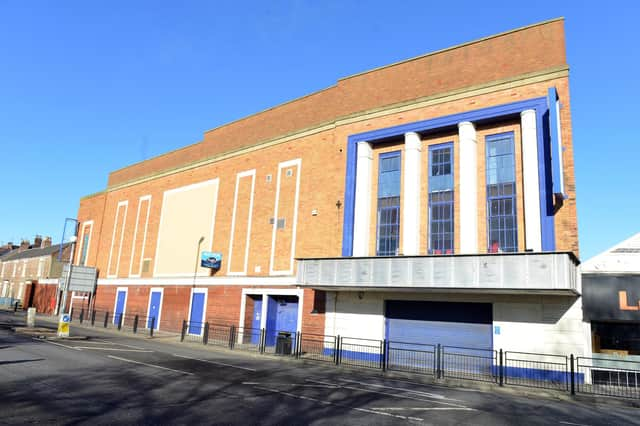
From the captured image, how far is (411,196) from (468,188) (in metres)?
2.81

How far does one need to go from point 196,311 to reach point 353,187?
15.6m

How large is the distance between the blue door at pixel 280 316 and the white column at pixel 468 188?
1103 centimetres

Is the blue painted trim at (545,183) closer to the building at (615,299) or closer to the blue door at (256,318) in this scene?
the building at (615,299)

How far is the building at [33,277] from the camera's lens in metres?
54.4

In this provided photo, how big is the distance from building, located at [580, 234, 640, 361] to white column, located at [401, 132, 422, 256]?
7.20 metres

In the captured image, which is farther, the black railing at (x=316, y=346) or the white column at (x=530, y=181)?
the black railing at (x=316, y=346)

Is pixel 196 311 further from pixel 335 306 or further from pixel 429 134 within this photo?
pixel 429 134

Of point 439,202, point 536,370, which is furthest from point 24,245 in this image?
point 536,370

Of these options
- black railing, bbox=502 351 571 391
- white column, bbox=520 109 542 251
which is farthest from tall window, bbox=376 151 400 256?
black railing, bbox=502 351 571 391

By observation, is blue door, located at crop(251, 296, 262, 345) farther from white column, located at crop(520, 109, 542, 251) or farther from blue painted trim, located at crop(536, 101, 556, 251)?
blue painted trim, located at crop(536, 101, 556, 251)

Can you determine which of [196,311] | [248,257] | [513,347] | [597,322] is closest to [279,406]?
→ [513,347]

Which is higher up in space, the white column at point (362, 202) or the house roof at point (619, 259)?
the white column at point (362, 202)

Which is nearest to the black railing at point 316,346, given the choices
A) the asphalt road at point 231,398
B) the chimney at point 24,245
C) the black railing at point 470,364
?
the asphalt road at point 231,398

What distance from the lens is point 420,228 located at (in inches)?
872
